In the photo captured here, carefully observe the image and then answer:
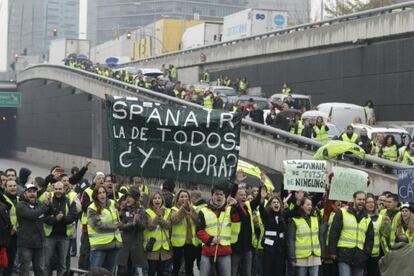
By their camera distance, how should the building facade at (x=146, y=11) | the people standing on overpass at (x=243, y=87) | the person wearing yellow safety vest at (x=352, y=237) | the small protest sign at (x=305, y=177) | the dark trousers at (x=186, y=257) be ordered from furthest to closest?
the building facade at (x=146, y=11) → the people standing on overpass at (x=243, y=87) → the dark trousers at (x=186, y=257) → the small protest sign at (x=305, y=177) → the person wearing yellow safety vest at (x=352, y=237)

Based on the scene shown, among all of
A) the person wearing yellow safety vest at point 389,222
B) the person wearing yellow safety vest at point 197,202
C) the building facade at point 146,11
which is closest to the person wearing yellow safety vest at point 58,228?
the person wearing yellow safety vest at point 197,202

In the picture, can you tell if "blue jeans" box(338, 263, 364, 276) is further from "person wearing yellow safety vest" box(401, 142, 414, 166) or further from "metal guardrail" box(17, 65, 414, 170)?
"person wearing yellow safety vest" box(401, 142, 414, 166)

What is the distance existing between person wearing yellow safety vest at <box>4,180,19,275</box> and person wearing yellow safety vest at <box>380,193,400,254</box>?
16.1 ft

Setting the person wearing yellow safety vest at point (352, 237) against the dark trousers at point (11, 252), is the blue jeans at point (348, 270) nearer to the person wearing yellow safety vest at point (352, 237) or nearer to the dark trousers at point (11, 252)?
the person wearing yellow safety vest at point (352, 237)

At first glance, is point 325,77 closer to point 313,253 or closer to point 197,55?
point 197,55

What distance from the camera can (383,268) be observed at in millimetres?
6391

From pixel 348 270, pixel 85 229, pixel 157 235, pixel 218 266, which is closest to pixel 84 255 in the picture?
pixel 85 229

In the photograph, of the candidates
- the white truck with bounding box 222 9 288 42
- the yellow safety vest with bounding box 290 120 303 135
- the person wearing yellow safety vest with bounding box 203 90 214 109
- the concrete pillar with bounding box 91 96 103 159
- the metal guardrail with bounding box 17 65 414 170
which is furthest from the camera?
the concrete pillar with bounding box 91 96 103 159

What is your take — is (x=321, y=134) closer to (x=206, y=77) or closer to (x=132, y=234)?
(x=132, y=234)

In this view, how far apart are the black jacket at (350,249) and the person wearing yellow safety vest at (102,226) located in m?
2.85

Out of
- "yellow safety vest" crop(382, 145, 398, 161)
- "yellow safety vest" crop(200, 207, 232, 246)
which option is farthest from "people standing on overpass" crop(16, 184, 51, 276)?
"yellow safety vest" crop(382, 145, 398, 161)

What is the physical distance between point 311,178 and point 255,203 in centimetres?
85

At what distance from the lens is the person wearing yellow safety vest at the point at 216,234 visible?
47.4ft

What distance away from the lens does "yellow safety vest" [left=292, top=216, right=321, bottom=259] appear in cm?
1448
